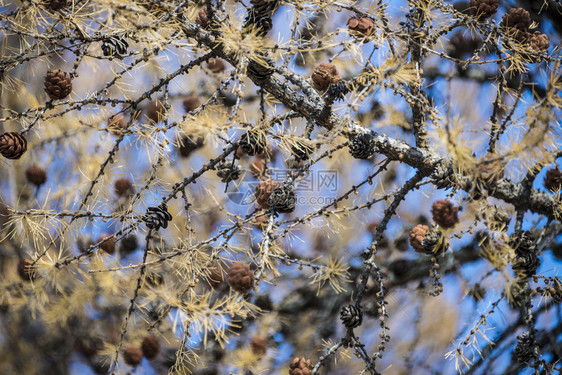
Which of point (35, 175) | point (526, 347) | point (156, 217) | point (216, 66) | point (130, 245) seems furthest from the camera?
point (130, 245)

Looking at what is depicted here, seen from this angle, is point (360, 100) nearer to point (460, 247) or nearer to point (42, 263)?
point (42, 263)

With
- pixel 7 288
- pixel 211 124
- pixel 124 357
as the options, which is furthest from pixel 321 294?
pixel 211 124

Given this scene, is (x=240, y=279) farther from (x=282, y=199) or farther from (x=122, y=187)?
(x=122, y=187)

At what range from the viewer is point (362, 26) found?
0.74 metres

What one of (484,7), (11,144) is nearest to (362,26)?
(484,7)

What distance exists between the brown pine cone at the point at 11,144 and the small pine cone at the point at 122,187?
55 centimetres

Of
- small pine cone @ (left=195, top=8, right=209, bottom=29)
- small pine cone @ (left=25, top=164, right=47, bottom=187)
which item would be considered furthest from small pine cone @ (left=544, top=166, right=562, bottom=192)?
small pine cone @ (left=25, top=164, right=47, bottom=187)

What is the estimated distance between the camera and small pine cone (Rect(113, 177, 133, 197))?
131 centimetres

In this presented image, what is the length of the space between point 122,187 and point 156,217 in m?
0.65

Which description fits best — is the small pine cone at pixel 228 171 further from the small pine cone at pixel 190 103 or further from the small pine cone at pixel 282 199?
the small pine cone at pixel 190 103

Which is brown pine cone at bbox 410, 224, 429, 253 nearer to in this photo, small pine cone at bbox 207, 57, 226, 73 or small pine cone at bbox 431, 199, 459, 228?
small pine cone at bbox 431, 199, 459, 228

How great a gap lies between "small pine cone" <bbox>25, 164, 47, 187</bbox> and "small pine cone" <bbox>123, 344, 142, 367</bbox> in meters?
0.53

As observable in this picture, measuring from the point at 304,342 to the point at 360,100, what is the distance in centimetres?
107

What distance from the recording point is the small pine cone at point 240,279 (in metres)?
0.62
